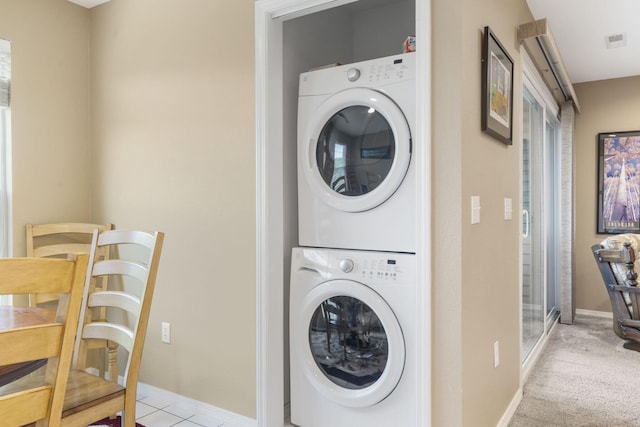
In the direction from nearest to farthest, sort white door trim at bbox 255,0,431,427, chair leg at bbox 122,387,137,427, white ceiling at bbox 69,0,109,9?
1. chair leg at bbox 122,387,137,427
2. white door trim at bbox 255,0,431,427
3. white ceiling at bbox 69,0,109,9

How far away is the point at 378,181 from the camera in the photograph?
6.74 feet

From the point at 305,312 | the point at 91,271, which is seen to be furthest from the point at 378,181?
the point at 91,271

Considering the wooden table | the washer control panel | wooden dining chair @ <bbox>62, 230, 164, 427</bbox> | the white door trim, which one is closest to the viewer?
the wooden table

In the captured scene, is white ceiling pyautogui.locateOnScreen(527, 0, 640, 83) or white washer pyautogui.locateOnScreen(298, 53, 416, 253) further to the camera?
white ceiling pyautogui.locateOnScreen(527, 0, 640, 83)

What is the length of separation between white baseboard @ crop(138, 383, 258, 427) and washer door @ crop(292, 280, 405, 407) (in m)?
0.44

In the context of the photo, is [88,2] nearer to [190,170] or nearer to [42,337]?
[190,170]

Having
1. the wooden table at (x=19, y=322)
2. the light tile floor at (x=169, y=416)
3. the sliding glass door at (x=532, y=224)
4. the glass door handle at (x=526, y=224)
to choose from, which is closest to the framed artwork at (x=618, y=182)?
the sliding glass door at (x=532, y=224)

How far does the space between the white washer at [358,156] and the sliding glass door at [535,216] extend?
120 cm

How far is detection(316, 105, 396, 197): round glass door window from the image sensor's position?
80.5 inches

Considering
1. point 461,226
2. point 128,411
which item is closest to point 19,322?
point 128,411

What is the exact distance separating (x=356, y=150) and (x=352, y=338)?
888mm

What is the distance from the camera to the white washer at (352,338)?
1917mm

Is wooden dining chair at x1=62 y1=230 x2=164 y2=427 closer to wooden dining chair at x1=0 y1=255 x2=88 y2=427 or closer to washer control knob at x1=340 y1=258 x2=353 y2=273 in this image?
wooden dining chair at x1=0 y1=255 x2=88 y2=427

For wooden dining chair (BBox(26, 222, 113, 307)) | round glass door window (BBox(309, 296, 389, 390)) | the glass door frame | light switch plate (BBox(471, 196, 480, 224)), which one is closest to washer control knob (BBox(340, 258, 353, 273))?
round glass door window (BBox(309, 296, 389, 390))
